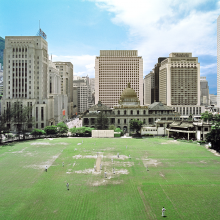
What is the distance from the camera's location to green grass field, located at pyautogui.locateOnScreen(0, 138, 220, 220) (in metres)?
30.4

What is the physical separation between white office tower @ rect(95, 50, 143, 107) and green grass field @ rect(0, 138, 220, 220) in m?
127

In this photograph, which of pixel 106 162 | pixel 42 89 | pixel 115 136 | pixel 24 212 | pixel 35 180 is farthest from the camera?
pixel 42 89

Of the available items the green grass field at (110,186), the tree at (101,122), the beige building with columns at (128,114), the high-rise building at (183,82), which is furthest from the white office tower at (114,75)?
the green grass field at (110,186)

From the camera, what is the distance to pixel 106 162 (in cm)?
5428

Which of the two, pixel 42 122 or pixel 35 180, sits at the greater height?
pixel 42 122

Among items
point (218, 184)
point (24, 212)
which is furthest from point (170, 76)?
point (24, 212)

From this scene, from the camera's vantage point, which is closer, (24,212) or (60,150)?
(24,212)

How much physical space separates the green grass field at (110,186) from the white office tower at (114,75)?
12720cm

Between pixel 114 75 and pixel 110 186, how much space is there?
157 m

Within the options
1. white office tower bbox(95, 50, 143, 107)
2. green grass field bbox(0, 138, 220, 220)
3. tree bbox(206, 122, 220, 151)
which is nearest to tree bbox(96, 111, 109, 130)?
green grass field bbox(0, 138, 220, 220)

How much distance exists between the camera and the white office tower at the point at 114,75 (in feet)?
620

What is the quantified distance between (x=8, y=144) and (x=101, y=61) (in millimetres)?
127182

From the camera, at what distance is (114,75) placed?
189625mm

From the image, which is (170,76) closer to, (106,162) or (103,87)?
(103,87)
